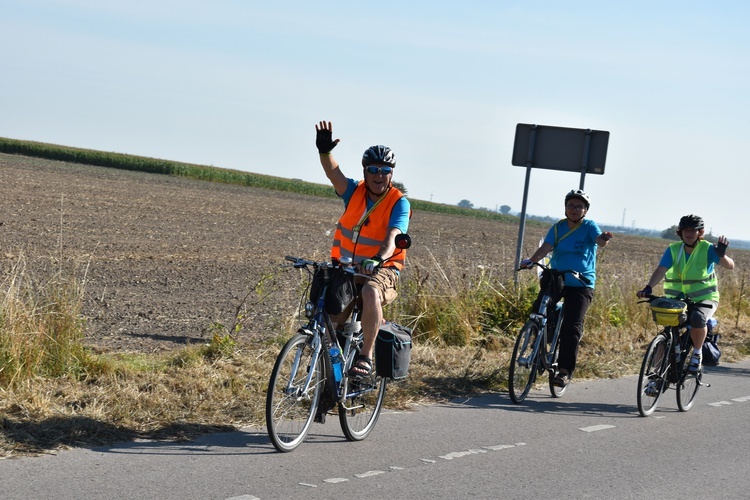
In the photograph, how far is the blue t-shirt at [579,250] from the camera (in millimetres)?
9539

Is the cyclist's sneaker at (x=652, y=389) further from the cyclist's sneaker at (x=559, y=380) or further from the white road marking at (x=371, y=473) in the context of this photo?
the white road marking at (x=371, y=473)

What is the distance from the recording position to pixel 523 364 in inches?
358

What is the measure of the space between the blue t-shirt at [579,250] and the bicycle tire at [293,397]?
3650 mm

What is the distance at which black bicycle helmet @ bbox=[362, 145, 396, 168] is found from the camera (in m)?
7.06

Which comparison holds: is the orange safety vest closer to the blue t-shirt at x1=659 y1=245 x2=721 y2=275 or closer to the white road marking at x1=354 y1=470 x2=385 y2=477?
the white road marking at x1=354 y1=470 x2=385 y2=477

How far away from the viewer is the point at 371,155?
23.2ft

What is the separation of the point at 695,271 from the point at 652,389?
1331 mm

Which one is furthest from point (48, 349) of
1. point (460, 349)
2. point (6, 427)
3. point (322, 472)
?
point (460, 349)

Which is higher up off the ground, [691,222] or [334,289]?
[691,222]

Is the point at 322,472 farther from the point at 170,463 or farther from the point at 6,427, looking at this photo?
the point at 6,427

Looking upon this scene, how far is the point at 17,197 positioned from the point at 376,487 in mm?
27291

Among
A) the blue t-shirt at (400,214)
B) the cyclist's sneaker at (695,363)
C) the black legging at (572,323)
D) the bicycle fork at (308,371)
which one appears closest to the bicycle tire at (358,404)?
the bicycle fork at (308,371)

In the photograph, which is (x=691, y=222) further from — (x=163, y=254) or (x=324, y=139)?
(x=163, y=254)

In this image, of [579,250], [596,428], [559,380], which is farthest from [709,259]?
[596,428]
